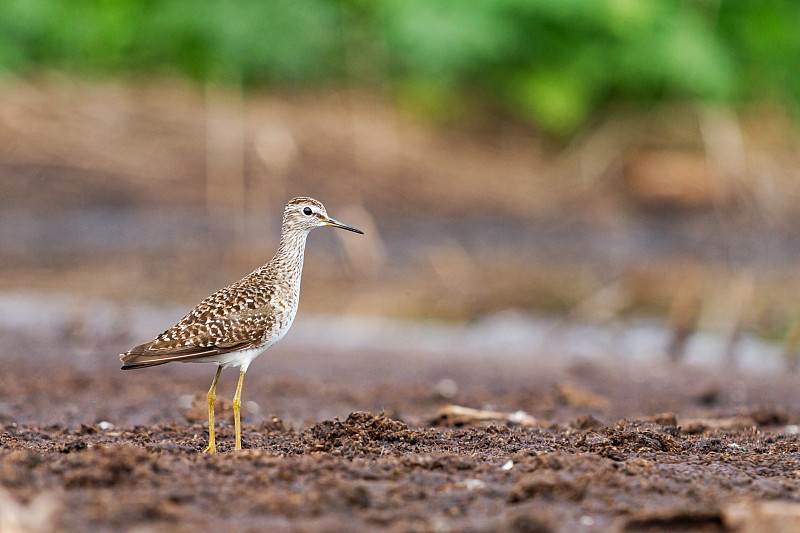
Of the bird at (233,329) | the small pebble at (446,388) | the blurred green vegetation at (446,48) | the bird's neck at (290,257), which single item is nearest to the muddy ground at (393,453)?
the small pebble at (446,388)

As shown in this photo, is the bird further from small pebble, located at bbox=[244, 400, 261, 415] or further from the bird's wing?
small pebble, located at bbox=[244, 400, 261, 415]

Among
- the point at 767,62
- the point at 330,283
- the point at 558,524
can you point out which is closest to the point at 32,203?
the point at 330,283

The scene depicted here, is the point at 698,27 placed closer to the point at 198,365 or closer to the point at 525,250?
the point at 525,250

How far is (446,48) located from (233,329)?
596 inches

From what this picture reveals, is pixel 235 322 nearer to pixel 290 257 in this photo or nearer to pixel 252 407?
pixel 290 257

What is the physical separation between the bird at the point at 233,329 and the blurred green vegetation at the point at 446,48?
47.3 ft

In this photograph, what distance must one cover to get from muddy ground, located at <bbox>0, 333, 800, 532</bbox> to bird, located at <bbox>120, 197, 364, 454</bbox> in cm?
50

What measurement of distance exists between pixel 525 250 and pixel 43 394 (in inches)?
533

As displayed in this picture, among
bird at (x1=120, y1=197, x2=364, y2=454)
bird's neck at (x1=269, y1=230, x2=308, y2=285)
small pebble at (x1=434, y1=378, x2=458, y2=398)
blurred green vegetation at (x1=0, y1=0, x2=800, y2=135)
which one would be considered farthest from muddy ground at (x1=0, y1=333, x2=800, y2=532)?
blurred green vegetation at (x1=0, y1=0, x2=800, y2=135)

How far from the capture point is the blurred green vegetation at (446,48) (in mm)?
20672

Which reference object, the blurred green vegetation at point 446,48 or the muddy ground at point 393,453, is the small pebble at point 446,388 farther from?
the blurred green vegetation at point 446,48

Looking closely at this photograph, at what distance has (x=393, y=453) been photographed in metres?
5.37

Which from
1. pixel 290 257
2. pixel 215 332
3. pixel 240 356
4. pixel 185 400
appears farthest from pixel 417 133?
pixel 215 332

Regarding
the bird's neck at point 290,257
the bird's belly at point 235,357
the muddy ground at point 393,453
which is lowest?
the muddy ground at point 393,453
